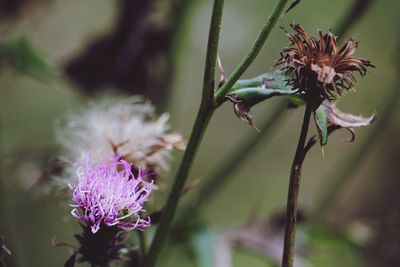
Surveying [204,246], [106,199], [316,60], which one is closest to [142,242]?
[106,199]

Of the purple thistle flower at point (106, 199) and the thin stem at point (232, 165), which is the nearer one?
the purple thistle flower at point (106, 199)

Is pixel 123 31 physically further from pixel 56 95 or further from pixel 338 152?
pixel 338 152

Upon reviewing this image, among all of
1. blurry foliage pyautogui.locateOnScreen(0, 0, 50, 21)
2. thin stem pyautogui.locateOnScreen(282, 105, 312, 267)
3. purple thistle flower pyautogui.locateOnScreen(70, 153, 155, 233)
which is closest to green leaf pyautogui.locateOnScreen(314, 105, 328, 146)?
thin stem pyautogui.locateOnScreen(282, 105, 312, 267)

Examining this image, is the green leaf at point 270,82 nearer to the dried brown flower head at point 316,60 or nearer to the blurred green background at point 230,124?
the dried brown flower head at point 316,60

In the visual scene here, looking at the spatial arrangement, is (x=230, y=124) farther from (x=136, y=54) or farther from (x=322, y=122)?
(x=322, y=122)

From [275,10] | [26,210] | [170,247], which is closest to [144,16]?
[170,247]

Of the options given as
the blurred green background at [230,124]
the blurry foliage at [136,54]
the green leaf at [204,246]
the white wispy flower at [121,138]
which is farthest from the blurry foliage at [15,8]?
the green leaf at [204,246]

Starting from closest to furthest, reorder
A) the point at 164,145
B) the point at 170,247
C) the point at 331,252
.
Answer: the point at 164,145
the point at 170,247
the point at 331,252
